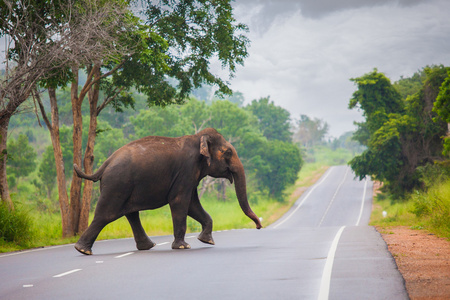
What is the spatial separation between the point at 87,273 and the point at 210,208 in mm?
45094

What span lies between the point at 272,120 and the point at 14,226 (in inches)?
2897

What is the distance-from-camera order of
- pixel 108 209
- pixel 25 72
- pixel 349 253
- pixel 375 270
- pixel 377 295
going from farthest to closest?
1. pixel 25 72
2. pixel 108 209
3. pixel 349 253
4. pixel 375 270
5. pixel 377 295

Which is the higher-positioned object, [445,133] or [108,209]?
[445,133]

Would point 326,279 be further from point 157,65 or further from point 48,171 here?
point 48,171

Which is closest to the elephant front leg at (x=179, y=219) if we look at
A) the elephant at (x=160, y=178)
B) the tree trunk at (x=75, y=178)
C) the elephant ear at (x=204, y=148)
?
the elephant at (x=160, y=178)

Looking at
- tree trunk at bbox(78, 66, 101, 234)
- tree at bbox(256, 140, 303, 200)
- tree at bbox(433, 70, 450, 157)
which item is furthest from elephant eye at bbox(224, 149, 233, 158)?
tree at bbox(256, 140, 303, 200)

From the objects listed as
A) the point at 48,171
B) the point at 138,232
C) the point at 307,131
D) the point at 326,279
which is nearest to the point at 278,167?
the point at 48,171

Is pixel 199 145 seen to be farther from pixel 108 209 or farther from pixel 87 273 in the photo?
pixel 87 273

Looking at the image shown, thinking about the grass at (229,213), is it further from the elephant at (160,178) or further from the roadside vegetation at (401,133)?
the elephant at (160,178)

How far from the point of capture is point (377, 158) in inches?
1639

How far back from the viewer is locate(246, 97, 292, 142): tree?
86.7 m

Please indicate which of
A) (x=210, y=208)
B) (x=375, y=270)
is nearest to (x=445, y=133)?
(x=210, y=208)

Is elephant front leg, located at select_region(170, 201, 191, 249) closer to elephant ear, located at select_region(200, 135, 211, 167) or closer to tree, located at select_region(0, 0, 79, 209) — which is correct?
elephant ear, located at select_region(200, 135, 211, 167)

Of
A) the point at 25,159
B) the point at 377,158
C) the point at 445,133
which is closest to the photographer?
the point at 445,133
